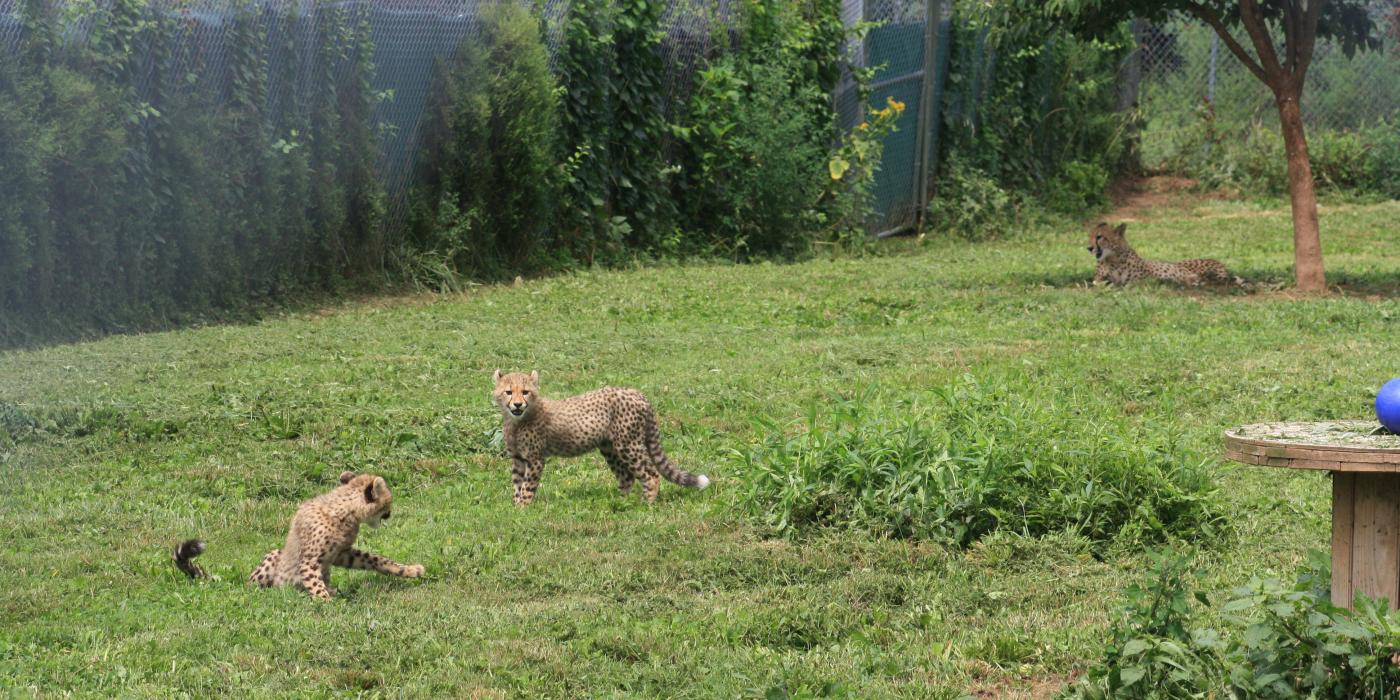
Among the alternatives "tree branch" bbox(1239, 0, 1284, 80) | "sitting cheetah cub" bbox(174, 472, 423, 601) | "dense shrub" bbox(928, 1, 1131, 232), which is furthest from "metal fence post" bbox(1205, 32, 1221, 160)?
"sitting cheetah cub" bbox(174, 472, 423, 601)

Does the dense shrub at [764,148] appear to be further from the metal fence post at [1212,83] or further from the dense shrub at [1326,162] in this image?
the metal fence post at [1212,83]

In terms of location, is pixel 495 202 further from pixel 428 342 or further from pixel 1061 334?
pixel 1061 334

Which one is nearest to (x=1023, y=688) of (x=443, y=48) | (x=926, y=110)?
(x=443, y=48)

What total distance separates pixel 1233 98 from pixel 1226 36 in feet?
35.8

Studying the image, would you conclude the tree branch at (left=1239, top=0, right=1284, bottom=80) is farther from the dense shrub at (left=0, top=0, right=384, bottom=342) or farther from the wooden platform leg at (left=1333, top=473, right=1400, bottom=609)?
the wooden platform leg at (left=1333, top=473, right=1400, bottom=609)

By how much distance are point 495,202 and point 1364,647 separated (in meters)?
11.6

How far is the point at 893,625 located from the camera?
5215 mm

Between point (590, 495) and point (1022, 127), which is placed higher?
point (1022, 127)

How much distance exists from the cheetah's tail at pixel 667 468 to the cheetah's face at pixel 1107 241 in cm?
766

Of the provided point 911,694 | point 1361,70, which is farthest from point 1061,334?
point 1361,70

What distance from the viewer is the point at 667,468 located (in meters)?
7.25

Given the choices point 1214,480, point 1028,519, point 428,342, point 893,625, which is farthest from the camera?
point 428,342

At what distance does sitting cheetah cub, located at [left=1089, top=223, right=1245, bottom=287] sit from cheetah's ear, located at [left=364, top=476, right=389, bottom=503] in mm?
9161

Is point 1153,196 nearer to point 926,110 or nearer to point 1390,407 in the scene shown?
point 926,110
